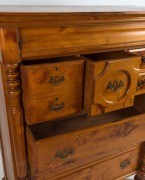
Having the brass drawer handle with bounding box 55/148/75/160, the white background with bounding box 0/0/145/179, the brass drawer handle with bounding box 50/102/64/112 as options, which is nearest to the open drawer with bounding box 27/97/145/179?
the brass drawer handle with bounding box 55/148/75/160

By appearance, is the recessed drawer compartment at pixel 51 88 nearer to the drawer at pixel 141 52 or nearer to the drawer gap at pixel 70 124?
the drawer gap at pixel 70 124

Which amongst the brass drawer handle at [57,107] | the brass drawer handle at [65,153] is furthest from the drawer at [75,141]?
the brass drawer handle at [57,107]

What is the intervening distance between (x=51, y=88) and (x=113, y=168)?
608mm

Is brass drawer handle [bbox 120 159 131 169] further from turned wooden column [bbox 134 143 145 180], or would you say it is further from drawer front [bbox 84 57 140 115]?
drawer front [bbox 84 57 140 115]

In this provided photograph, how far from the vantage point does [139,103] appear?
117 cm

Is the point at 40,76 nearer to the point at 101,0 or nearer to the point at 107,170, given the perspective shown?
the point at 107,170

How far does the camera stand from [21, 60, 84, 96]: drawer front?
0.73 meters

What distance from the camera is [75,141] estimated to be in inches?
34.7

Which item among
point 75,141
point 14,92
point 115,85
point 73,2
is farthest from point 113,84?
point 73,2

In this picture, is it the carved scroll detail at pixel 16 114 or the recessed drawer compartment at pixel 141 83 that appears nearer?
the carved scroll detail at pixel 16 114

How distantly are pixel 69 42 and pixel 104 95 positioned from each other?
263 millimetres

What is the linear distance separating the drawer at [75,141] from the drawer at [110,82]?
0.31ft

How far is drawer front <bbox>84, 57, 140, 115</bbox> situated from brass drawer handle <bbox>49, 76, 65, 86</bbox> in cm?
11

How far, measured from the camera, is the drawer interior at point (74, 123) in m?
1.01
